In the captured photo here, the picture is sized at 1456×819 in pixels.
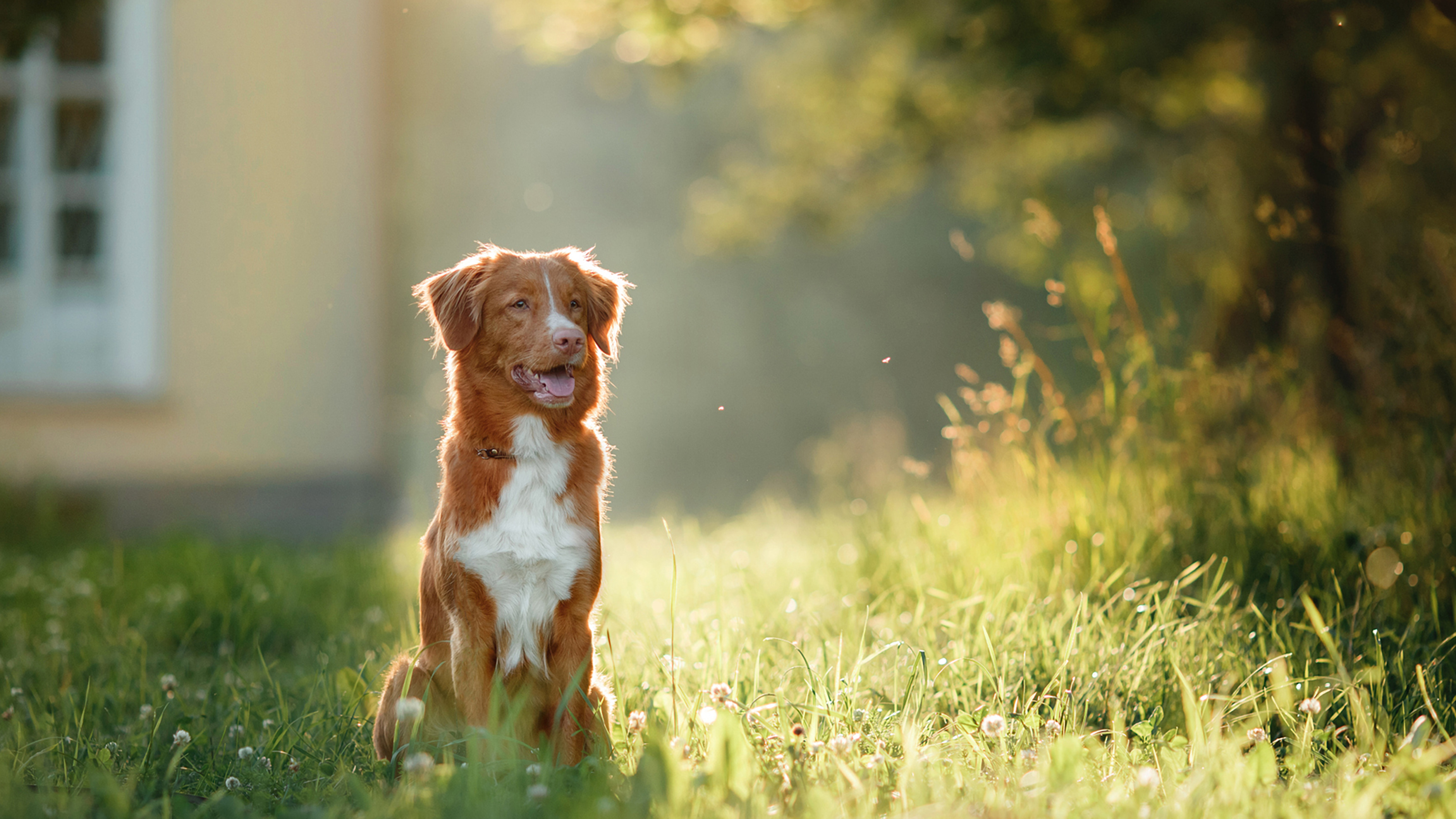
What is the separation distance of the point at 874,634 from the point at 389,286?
723cm

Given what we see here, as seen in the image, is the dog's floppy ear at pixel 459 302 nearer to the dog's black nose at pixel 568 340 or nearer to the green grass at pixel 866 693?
the dog's black nose at pixel 568 340

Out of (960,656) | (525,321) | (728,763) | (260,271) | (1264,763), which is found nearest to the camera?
(728,763)

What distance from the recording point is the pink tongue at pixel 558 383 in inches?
95.7

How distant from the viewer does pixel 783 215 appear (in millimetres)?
8617

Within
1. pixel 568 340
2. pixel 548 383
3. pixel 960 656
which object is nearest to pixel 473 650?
pixel 548 383

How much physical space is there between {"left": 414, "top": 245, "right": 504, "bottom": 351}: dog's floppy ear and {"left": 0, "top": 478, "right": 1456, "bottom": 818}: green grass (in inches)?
37.1

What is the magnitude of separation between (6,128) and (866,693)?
332 inches

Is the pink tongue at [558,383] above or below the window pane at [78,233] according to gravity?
below

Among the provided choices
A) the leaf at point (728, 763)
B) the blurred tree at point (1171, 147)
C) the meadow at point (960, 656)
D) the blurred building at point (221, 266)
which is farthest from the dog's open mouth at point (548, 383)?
the blurred building at point (221, 266)

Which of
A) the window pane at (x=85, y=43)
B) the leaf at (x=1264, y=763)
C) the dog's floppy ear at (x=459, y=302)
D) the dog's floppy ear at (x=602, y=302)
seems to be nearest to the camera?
the leaf at (x=1264, y=763)

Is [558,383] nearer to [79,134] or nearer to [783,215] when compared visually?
[783,215]

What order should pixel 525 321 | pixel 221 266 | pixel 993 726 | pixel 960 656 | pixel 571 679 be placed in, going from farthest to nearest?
1. pixel 221 266
2. pixel 960 656
3. pixel 525 321
4. pixel 571 679
5. pixel 993 726

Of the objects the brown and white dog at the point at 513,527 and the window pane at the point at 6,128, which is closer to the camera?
the brown and white dog at the point at 513,527

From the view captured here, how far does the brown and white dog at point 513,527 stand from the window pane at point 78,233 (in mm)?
7099
